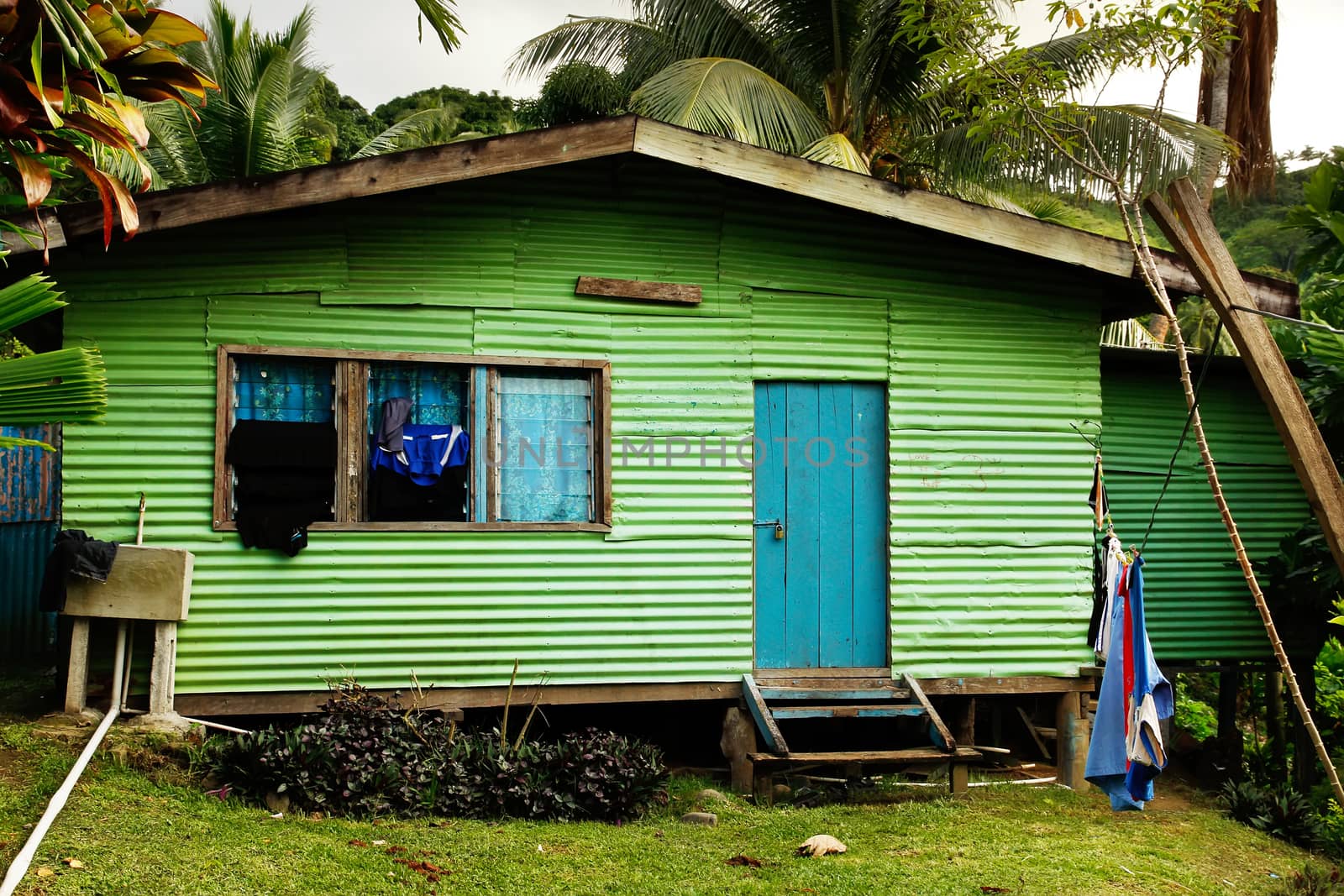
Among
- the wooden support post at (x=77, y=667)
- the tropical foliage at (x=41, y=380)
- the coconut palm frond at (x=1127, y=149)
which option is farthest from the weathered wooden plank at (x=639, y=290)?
the coconut palm frond at (x=1127, y=149)

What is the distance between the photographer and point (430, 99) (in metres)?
25.0

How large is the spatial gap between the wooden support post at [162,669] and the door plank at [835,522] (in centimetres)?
437

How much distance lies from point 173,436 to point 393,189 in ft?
6.98

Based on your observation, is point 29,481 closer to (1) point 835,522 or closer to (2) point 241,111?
(2) point 241,111

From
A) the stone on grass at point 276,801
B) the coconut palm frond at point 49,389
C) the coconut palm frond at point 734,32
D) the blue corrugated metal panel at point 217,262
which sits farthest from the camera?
the coconut palm frond at point 734,32

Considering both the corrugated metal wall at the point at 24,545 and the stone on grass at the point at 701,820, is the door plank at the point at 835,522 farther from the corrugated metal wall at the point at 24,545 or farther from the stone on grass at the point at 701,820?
the corrugated metal wall at the point at 24,545

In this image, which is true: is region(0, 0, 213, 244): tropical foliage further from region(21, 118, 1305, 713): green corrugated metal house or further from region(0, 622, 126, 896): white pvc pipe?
region(21, 118, 1305, 713): green corrugated metal house

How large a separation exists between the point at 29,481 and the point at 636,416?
27.6 feet

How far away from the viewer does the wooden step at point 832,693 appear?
7.89 metres

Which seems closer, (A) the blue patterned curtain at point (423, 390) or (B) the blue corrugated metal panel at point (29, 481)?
(A) the blue patterned curtain at point (423, 390)

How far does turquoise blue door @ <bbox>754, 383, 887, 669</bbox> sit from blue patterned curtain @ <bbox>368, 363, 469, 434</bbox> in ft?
7.05

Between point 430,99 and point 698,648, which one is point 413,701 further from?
point 430,99

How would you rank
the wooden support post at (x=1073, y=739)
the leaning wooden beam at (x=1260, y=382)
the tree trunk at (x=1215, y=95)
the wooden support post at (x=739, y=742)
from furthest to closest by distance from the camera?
the tree trunk at (x=1215, y=95)
the wooden support post at (x=1073, y=739)
the wooden support post at (x=739, y=742)
the leaning wooden beam at (x=1260, y=382)

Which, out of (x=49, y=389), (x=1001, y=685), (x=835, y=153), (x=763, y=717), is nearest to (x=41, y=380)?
(x=49, y=389)
